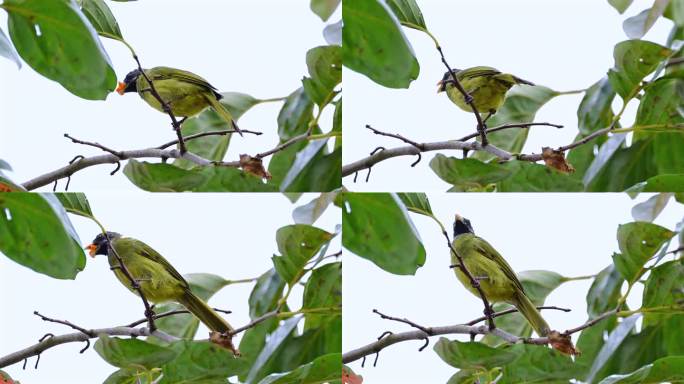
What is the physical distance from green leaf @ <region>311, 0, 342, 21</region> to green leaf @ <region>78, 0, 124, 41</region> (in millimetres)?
574

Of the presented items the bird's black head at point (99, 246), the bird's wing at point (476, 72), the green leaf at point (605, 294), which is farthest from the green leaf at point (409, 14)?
the bird's black head at point (99, 246)

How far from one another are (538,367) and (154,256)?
118 centimetres

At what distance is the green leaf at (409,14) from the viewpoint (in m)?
3.81

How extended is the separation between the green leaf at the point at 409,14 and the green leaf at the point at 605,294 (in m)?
0.93

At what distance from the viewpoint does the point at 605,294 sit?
3.86 metres

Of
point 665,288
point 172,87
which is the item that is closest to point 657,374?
point 665,288

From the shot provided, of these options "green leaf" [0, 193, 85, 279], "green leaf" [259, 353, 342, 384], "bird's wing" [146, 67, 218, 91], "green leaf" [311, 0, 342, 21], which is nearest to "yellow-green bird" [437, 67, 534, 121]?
"green leaf" [311, 0, 342, 21]

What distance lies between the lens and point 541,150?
3861mm

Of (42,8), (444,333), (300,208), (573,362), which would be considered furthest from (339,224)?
(42,8)

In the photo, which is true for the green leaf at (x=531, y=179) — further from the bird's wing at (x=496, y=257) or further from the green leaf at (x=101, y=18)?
the green leaf at (x=101, y=18)

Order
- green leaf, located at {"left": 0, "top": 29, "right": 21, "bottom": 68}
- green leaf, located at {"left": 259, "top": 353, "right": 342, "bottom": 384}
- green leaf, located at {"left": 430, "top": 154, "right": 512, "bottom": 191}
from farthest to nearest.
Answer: green leaf, located at {"left": 430, "top": 154, "right": 512, "bottom": 191}
green leaf, located at {"left": 259, "top": 353, "right": 342, "bottom": 384}
green leaf, located at {"left": 0, "top": 29, "right": 21, "bottom": 68}

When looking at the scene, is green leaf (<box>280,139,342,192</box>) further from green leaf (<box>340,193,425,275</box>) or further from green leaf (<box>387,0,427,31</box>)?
green leaf (<box>387,0,427,31</box>)

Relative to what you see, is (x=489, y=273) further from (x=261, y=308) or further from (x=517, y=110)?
(x=261, y=308)

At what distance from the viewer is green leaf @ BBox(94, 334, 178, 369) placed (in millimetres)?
3742
